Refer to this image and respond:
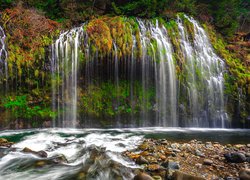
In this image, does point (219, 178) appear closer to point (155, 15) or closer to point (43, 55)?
point (43, 55)

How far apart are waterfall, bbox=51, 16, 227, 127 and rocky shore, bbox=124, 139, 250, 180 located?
3949mm

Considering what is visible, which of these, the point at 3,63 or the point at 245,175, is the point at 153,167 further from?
the point at 3,63

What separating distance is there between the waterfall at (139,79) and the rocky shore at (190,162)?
13.0 feet

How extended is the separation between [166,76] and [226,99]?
325cm

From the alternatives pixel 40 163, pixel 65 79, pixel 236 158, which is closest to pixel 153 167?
pixel 236 158

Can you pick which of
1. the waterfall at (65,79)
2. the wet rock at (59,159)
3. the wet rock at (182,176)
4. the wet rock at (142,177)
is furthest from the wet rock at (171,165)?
the waterfall at (65,79)

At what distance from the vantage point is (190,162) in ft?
14.8

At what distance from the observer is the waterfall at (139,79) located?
29.6 feet

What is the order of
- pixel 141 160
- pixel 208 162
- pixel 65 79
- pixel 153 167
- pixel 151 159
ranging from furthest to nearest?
1. pixel 65 79
2. pixel 151 159
3. pixel 141 160
4. pixel 208 162
5. pixel 153 167

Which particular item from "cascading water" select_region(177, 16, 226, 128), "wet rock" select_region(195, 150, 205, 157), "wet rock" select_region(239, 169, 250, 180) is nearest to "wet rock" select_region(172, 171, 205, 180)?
"wet rock" select_region(239, 169, 250, 180)

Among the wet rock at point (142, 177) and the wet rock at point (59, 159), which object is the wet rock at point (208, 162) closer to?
the wet rock at point (142, 177)

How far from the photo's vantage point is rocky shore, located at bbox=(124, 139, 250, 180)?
12.1 ft

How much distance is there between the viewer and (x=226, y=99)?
32.8ft

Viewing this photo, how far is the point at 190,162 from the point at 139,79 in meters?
5.73
